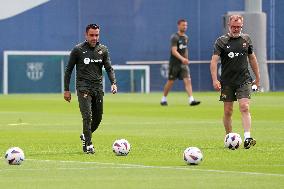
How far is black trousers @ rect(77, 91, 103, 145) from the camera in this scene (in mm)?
17300

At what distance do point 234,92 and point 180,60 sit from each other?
50.2ft

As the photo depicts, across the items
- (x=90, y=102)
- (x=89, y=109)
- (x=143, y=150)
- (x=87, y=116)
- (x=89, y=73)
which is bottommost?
(x=143, y=150)

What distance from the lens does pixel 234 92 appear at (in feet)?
60.4

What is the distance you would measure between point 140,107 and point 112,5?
16.2 m

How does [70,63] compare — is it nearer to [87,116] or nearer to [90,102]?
[90,102]

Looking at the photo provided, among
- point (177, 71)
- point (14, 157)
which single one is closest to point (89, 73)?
point (14, 157)

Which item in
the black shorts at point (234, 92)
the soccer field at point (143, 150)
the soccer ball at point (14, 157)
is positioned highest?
the black shorts at point (234, 92)

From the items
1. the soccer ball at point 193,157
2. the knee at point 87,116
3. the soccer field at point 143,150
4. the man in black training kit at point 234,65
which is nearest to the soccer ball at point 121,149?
the soccer field at point 143,150

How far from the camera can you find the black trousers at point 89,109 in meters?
17.3

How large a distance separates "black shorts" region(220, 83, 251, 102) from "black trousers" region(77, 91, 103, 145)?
2095 millimetres

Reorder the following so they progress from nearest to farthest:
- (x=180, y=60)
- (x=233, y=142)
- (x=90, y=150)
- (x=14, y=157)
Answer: (x=14, y=157)
(x=90, y=150)
(x=233, y=142)
(x=180, y=60)

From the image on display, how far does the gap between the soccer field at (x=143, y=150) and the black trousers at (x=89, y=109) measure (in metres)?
0.38

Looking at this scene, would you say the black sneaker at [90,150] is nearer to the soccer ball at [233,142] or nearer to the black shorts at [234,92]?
the soccer ball at [233,142]

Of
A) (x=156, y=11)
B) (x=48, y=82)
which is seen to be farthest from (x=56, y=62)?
(x=156, y=11)
